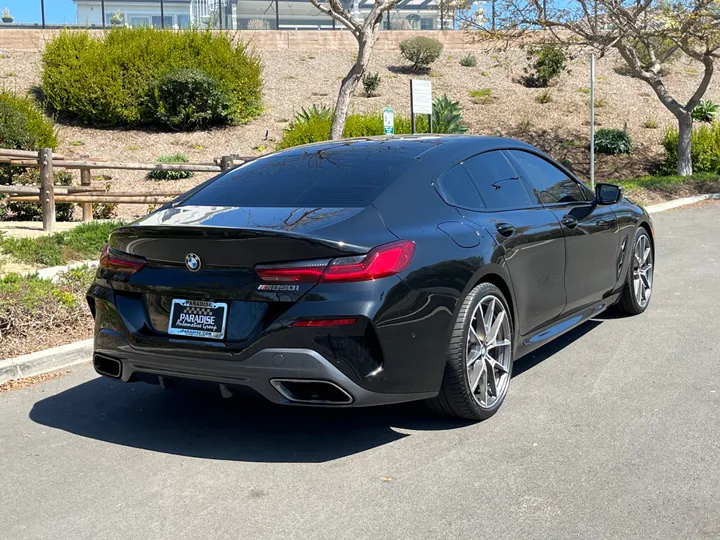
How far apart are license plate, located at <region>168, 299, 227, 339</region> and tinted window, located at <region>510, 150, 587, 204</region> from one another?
258cm

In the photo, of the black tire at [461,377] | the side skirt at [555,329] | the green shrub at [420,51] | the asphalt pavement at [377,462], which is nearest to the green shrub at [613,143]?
the green shrub at [420,51]

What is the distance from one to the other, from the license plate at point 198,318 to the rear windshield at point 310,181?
2.30ft

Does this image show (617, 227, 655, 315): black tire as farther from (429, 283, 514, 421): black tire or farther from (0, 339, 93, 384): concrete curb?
(0, 339, 93, 384): concrete curb

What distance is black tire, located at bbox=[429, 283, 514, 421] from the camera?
14.9 ft

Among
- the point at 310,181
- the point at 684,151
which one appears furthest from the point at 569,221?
the point at 684,151

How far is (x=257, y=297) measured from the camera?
4.14 metres

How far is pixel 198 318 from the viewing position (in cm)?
431

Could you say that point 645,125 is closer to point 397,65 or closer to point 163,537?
point 397,65

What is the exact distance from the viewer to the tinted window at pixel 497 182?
17.4ft

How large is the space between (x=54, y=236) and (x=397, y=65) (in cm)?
2957

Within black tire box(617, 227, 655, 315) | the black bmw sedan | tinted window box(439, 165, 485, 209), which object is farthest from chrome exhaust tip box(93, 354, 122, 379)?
black tire box(617, 227, 655, 315)

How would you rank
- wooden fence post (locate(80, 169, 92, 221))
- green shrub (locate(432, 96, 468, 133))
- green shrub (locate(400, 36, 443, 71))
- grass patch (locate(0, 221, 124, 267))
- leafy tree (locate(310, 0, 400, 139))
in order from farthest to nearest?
green shrub (locate(400, 36, 443, 71)), green shrub (locate(432, 96, 468, 133)), leafy tree (locate(310, 0, 400, 139)), wooden fence post (locate(80, 169, 92, 221)), grass patch (locate(0, 221, 124, 267))

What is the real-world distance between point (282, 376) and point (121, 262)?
1218mm

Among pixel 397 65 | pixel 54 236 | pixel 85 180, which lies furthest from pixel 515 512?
pixel 397 65
